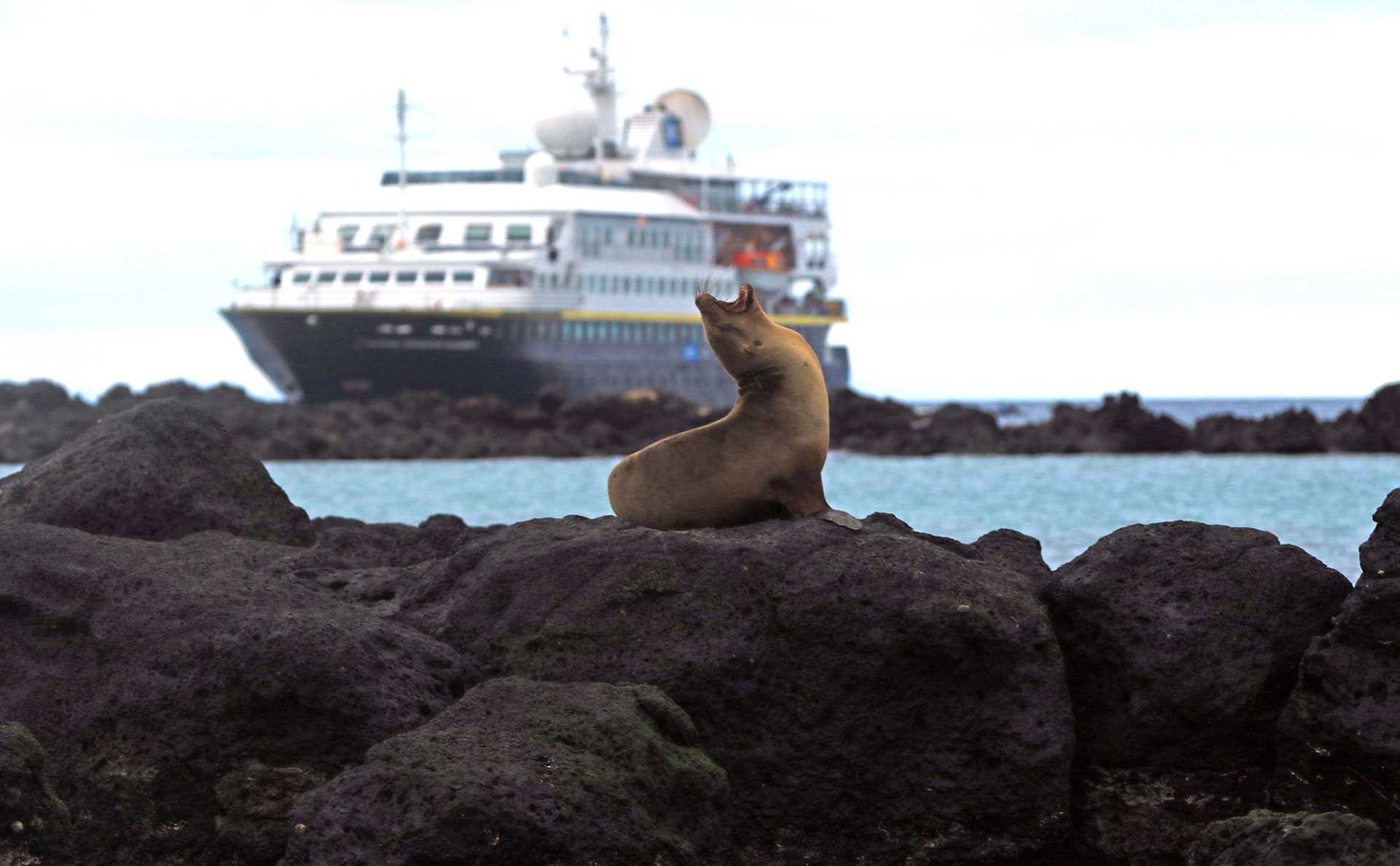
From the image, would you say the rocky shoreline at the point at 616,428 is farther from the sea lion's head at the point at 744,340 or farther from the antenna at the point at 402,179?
the sea lion's head at the point at 744,340

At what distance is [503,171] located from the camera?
62.5 meters

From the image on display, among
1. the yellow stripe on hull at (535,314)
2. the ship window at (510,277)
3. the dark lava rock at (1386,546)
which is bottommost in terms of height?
the dark lava rock at (1386,546)

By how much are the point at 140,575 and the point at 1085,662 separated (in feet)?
9.71

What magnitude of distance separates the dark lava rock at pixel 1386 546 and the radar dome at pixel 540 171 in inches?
2181

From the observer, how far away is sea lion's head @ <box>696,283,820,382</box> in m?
6.93

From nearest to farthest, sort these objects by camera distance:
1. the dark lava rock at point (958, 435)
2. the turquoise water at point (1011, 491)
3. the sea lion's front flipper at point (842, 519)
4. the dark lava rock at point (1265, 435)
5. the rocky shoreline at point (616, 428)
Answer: the sea lion's front flipper at point (842, 519) < the turquoise water at point (1011, 491) < the rocky shoreline at point (616, 428) < the dark lava rock at point (1265, 435) < the dark lava rock at point (958, 435)

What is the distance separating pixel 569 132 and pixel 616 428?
20.2m

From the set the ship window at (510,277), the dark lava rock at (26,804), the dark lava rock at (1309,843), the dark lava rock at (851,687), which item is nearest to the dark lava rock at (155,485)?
the dark lava rock at (851,687)

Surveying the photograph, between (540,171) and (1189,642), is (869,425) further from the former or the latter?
(1189,642)

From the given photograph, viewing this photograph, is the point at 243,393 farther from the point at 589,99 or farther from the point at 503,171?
the point at 589,99

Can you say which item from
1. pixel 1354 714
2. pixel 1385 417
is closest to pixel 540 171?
pixel 1385 417

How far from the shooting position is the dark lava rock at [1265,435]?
148 feet

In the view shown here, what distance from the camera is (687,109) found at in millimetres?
69438

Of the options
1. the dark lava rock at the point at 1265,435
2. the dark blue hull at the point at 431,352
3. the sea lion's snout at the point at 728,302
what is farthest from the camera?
the dark blue hull at the point at 431,352
